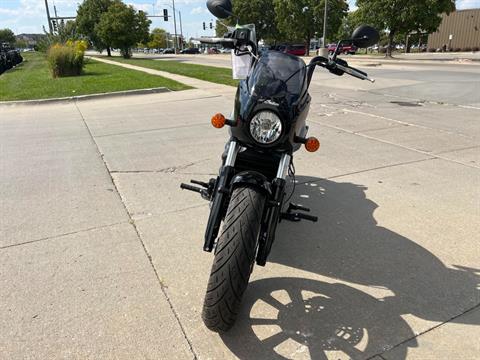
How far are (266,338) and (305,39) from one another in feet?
177

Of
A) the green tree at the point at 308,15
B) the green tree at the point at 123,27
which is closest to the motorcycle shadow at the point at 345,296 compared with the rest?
the green tree at the point at 123,27

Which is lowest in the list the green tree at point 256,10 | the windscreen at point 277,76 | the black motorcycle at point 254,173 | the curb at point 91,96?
the curb at point 91,96

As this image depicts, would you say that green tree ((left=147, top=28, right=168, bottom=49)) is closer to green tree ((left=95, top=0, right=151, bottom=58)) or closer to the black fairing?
green tree ((left=95, top=0, right=151, bottom=58))

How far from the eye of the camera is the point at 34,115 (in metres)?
10.1

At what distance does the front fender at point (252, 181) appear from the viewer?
2.46 meters

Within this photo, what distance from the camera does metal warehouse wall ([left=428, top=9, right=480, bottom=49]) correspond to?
56.7 meters

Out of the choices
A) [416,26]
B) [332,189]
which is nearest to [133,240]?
[332,189]

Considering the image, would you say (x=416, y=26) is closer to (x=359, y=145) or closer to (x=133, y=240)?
(x=359, y=145)

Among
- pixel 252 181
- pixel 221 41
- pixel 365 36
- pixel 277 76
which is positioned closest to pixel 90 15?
pixel 221 41

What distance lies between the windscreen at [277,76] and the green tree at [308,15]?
4969 cm

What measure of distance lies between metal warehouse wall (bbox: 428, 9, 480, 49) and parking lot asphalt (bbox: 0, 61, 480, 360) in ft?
199

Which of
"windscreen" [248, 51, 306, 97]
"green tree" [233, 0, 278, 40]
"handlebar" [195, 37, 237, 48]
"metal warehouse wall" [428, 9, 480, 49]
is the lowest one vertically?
"windscreen" [248, 51, 306, 97]

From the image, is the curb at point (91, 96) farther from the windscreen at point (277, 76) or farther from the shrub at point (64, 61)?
the windscreen at point (277, 76)

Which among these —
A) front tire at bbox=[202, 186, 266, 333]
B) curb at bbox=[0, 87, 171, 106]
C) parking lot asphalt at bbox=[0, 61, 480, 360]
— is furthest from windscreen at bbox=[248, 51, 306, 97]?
curb at bbox=[0, 87, 171, 106]
